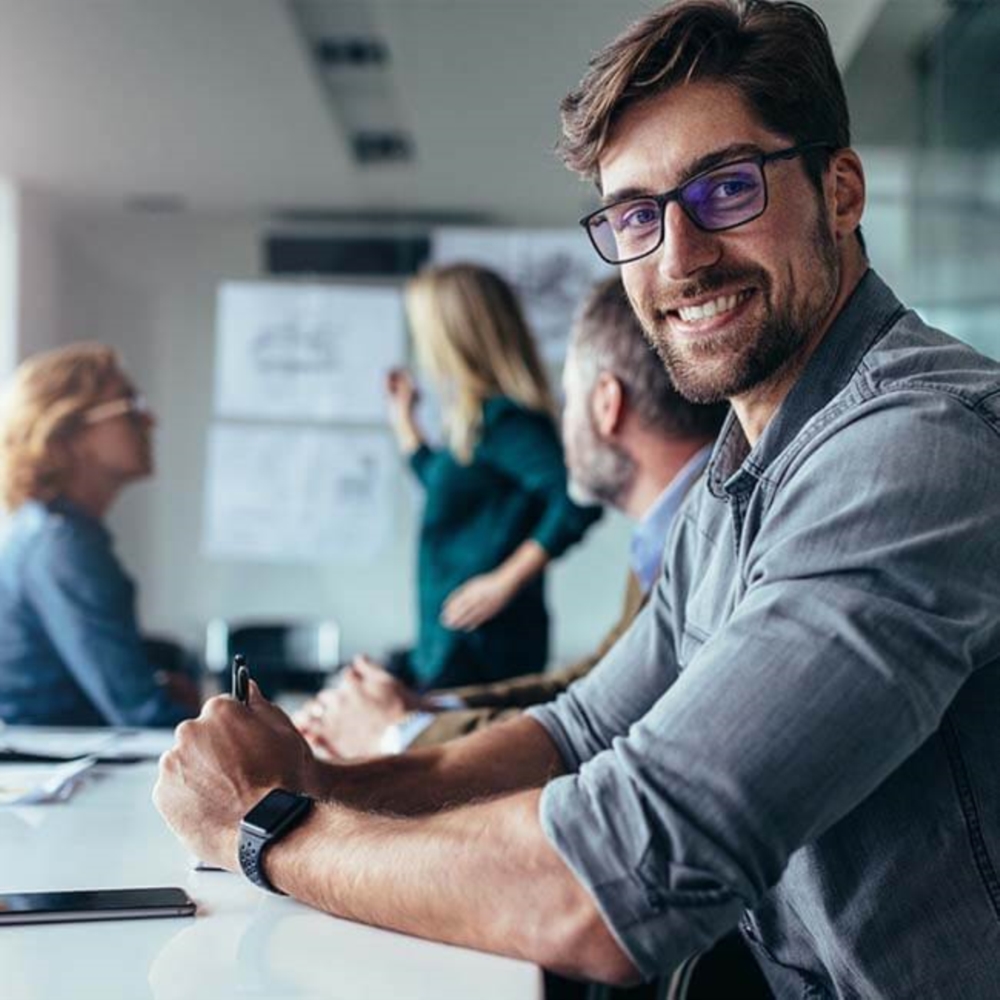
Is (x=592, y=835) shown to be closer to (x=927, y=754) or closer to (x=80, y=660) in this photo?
(x=927, y=754)

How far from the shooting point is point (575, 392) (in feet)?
6.76

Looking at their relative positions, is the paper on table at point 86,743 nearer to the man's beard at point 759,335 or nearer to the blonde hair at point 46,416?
the blonde hair at point 46,416

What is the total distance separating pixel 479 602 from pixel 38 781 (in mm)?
1575

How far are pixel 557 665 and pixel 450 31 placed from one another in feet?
7.71

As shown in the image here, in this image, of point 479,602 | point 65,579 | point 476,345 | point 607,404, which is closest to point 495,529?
point 479,602

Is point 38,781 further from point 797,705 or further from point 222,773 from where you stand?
point 797,705

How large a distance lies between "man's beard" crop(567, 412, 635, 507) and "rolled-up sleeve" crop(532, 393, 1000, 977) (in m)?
1.12

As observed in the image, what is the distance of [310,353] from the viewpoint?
4.98 meters

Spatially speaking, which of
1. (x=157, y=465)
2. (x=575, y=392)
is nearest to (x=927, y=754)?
(x=575, y=392)

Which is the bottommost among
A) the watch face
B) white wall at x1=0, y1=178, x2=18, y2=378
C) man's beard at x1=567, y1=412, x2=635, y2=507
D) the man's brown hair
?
the watch face

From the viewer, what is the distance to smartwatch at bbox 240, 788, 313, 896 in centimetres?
102

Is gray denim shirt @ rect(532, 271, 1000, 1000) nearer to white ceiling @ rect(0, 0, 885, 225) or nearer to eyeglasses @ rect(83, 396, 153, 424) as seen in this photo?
eyeglasses @ rect(83, 396, 153, 424)

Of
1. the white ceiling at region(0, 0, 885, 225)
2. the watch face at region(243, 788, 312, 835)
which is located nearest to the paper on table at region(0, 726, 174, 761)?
the watch face at region(243, 788, 312, 835)

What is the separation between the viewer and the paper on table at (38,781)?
1466 millimetres
